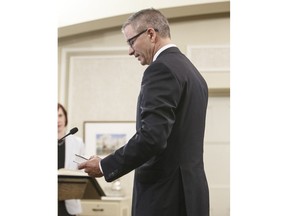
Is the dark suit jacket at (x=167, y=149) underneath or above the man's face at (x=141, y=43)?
underneath

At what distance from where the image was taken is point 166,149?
5.52 feet

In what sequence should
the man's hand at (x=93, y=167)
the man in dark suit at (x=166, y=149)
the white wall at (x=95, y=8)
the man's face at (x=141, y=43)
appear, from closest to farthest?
the man in dark suit at (x=166, y=149) → the man's hand at (x=93, y=167) → the man's face at (x=141, y=43) → the white wall at (x=95, y=8)

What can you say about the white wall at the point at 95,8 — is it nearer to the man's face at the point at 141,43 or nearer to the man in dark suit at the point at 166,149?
the man's face at the point at 141,43

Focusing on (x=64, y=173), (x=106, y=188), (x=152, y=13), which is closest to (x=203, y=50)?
(x=106, y=188)

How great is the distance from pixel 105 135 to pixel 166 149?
4.72m

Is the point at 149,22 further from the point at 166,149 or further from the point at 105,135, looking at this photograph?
the point at 105,135

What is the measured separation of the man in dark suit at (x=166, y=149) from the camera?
5.25 ft

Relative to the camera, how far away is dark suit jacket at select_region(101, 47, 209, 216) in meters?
1.60

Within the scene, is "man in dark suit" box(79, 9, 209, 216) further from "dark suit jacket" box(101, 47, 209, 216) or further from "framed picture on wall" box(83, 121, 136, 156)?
"framed picture on wall" box(83, 121, 136, 156)

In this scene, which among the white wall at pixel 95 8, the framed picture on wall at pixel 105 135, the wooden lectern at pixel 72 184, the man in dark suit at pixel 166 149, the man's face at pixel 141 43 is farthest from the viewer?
the framed picture on wall at pixel 105 135

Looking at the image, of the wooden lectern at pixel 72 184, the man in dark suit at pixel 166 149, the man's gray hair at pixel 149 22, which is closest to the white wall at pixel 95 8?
the wooden lectern at pixel 72 184

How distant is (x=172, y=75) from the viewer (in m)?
1.66
